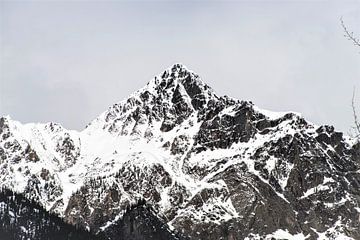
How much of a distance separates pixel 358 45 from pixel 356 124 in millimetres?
1337

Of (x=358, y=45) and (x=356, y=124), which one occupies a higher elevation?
(x=358, y=45)

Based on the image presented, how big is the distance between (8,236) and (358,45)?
197 m

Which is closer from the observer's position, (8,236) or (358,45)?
(358,45)

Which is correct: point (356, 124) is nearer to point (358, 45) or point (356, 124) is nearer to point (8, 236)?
point (358, 45)

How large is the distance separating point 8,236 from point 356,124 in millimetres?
196862

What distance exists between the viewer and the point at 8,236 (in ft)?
656

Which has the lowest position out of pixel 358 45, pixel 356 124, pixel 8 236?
pixel 356 124

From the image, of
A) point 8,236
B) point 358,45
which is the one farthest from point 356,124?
point 8,236

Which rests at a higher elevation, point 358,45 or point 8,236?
point 8,236

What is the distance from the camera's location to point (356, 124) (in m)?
12.3

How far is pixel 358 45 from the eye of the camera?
12.1 meters

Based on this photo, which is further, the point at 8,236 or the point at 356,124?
the point at 8,236
